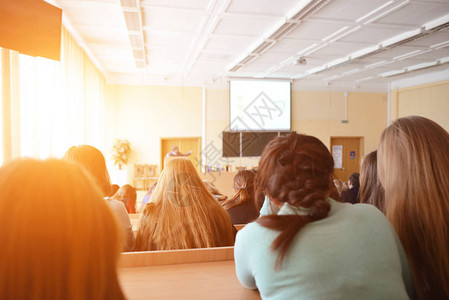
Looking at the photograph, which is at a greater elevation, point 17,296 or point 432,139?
point 432,139

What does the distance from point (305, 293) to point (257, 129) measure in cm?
925

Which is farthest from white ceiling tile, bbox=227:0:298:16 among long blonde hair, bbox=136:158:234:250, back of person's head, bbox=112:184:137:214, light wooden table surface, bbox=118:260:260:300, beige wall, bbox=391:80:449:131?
beige wall, bbox=391:80:449:131

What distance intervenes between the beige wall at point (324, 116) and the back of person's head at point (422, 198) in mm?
8794

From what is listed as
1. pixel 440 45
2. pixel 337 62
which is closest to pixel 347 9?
pixel 337 62

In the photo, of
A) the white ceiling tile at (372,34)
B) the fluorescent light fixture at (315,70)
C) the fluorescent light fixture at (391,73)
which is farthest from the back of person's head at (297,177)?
the fluorescent light fixture at (391,73)

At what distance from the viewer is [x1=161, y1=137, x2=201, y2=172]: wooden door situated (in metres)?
9.93

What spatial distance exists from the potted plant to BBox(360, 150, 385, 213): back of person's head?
778cm

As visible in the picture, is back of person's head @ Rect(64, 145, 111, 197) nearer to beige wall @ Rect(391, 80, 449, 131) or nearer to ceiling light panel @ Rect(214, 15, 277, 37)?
ceiling light panel @ Rect(214, 15, 277, 37)

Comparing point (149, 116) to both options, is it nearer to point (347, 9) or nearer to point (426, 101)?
point (347, 9)

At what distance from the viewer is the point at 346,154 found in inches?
442

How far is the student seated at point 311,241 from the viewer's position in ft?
3.11

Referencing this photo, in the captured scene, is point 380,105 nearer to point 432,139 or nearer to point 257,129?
point 257,129

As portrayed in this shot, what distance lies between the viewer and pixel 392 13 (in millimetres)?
5078

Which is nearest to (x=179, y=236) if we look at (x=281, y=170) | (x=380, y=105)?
(x=281, y=170)
